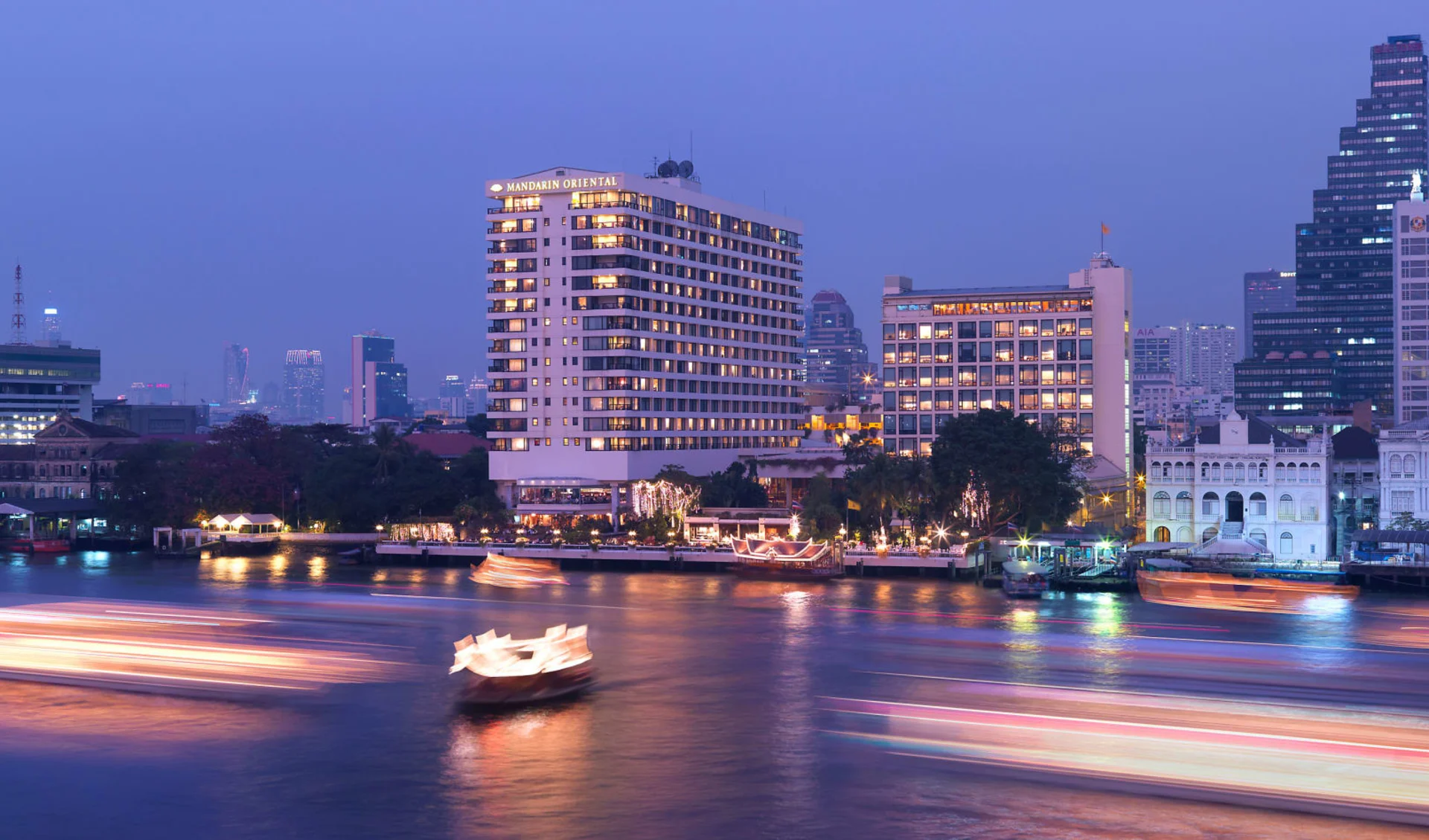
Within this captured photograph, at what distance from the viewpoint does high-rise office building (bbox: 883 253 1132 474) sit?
13725 cm

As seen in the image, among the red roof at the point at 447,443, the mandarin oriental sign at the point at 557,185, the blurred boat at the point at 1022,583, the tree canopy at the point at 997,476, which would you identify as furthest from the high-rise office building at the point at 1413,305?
the red roof at the point at 447,443

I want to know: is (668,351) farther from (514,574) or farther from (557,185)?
(514,574)

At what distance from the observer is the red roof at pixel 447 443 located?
7047 inches

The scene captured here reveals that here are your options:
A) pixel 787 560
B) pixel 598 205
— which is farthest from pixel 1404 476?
pixel 598 205

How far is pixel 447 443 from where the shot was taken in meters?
185

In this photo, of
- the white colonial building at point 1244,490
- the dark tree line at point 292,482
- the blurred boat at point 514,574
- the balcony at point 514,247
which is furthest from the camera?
the balcony at point 514,247

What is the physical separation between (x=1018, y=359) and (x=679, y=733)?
3966 inches

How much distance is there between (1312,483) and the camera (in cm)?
9669

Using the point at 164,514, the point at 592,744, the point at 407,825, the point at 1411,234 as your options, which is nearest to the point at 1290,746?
the point at 592,744

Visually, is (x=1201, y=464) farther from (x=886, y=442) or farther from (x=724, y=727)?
(x=724, y=727)

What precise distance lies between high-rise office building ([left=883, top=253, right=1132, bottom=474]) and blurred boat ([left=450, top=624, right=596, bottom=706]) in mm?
89166

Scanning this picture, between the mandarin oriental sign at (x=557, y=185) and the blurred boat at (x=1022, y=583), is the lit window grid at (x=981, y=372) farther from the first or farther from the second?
the blurred boat at (x=1022, y=583)

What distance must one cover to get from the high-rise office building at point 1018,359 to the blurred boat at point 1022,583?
46.7 meters

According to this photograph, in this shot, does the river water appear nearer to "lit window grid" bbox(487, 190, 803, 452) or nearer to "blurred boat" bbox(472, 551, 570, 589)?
"blurred boat" bbox(472, 551, 570, 589)
